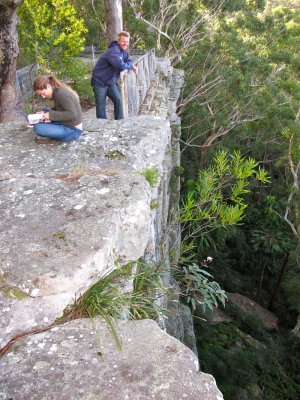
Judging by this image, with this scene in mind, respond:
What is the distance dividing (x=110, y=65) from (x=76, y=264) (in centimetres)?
434

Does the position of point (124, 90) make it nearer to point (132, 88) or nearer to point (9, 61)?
point (132, 88)

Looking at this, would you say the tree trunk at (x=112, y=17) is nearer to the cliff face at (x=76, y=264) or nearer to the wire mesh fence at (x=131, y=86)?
the wire mesh fence at (x=131, y=86)

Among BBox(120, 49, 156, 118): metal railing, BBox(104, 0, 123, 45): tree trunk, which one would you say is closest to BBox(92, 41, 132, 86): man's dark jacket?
BBox(120, 49, 156, 118): metal railing

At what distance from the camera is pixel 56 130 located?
4.55m

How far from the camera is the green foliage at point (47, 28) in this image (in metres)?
7.13

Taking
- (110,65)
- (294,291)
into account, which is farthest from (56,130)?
(294,291)

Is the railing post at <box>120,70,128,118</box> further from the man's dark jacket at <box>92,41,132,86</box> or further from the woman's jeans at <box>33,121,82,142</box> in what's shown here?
the woman's jeans at <box>33,121,82,142</box>

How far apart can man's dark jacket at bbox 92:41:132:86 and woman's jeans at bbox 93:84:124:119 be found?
0.26ft

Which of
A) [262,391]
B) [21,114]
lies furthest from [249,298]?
[21,114]

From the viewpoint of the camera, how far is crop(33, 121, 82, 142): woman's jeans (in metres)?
4.55

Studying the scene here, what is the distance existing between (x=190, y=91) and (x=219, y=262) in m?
8.90

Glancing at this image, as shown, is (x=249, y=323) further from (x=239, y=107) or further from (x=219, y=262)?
(x=239, y=107)

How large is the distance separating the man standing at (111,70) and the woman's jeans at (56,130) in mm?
2177

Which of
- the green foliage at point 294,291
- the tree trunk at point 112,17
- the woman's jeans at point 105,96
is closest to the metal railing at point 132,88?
the woman's jeans at point 105,96
